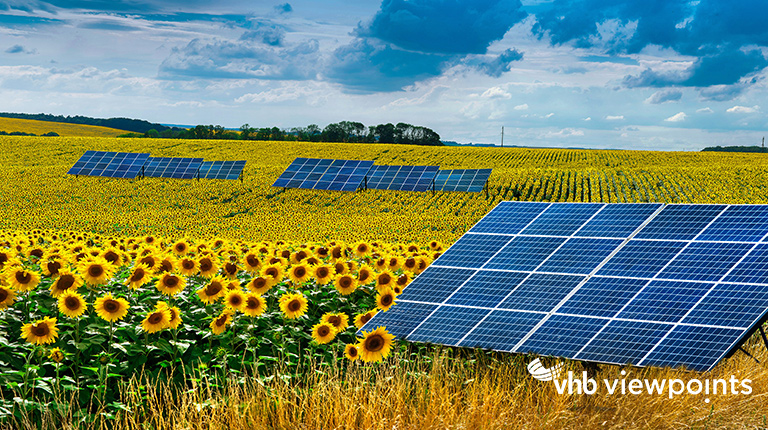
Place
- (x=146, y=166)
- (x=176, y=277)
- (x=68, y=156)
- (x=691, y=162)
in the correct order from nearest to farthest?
(x=176, y=277) → (x=146, y=166) → (x=68, y=156) → (x=691, y=162)

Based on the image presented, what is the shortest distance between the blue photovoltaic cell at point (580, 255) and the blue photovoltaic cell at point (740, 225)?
47.5 inches

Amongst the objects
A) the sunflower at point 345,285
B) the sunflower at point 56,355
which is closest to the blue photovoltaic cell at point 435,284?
the sunflower at point 345,285

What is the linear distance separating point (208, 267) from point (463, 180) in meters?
39.5

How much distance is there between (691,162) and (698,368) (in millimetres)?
86970

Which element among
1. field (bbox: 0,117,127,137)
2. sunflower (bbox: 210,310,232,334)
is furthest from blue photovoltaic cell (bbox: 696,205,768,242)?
field (bbox: 0,117,127,137)

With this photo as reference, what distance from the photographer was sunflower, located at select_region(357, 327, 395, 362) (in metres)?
7.32

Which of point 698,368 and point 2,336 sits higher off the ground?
point 698,368

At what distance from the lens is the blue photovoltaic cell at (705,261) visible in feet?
25.3

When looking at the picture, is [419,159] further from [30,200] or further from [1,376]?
[1,376]

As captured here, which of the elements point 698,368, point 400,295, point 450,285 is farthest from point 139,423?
point 698,368

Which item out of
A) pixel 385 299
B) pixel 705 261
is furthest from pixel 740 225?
pixel 385 299

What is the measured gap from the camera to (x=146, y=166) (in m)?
55.6

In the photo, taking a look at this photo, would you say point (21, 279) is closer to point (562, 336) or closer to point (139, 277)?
point (139, 277)

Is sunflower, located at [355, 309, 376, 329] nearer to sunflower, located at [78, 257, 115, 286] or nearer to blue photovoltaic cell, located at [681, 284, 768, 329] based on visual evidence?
sunflower, located at [78, 257, 115, 286]
